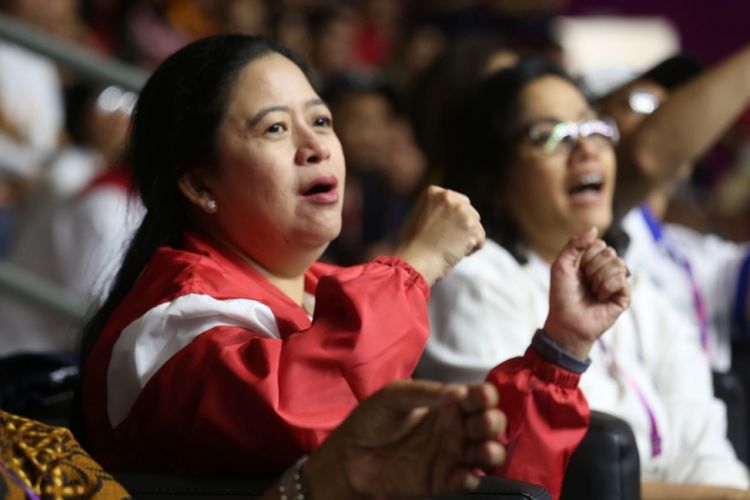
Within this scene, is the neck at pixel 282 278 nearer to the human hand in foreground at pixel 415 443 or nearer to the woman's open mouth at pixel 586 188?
the human hand in foreground at pixel 415 443

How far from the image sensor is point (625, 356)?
2.38 m

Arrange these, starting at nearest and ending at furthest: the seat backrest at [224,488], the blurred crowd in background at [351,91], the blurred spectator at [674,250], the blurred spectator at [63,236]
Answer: the seat backrest at [224,488], the blurred spectator at [674,250], the blurred spectator at [63,236], the blurred crowd in background at [351,91]

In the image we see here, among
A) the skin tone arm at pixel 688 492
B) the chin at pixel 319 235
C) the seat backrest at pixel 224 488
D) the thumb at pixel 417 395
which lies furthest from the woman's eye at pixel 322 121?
the skin tone arm at pixel 688 492

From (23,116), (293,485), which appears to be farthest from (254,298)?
(23,116)

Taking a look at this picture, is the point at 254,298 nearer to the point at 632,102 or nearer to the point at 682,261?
the point at 632,102

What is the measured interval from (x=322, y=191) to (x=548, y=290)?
23.9 inches

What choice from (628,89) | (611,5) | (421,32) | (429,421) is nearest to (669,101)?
(628,89)

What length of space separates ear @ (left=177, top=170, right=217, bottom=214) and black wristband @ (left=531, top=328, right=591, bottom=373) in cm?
48

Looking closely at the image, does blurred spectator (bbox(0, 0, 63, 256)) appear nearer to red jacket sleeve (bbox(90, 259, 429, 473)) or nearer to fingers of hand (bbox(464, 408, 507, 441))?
red jacket sleeve (bbox(90, 259, 429, 473))

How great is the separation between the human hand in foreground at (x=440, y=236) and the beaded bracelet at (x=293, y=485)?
0.36 meters

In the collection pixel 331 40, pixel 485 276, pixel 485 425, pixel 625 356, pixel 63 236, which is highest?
pixel 485 425

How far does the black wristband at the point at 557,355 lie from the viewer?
1.69 metres

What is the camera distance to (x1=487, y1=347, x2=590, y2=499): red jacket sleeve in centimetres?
169

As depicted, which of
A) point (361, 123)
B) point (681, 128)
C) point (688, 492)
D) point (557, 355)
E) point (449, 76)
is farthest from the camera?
point (361, 123)
